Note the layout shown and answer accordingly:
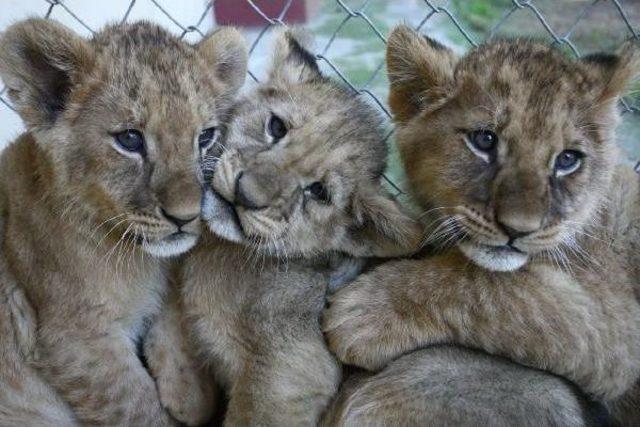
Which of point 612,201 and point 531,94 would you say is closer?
point 531,94

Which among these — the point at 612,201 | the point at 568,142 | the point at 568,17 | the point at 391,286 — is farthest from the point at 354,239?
the point at 568,17

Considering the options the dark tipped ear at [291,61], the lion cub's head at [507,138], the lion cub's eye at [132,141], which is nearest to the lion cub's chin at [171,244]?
the lion cub's eye at [132,141]

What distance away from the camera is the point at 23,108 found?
305cm

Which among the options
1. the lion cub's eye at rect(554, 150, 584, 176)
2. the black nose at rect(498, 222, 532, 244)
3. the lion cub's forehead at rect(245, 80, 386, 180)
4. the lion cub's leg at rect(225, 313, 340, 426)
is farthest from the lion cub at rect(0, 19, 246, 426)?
the lion cub's eye at rect(554, 150, 584, 176)

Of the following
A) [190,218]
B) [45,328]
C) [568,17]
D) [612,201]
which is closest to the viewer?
[190,218]

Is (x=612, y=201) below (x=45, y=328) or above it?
above

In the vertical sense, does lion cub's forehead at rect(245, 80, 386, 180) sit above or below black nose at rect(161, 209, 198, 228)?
above

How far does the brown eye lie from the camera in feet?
10.0

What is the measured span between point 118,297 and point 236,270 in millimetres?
486

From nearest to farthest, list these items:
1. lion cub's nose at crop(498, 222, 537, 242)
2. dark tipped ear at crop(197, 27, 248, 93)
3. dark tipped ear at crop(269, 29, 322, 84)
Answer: lion cub's nose at crop(498, 222, 537, 242)
dark tipped ear at crop(197, 27, 248, 93)
dark tipped ear at crop(269, 29, 322, 84)

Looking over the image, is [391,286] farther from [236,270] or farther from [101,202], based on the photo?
[101,202]

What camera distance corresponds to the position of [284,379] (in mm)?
3141

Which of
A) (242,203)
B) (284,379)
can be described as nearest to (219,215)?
(242,203)

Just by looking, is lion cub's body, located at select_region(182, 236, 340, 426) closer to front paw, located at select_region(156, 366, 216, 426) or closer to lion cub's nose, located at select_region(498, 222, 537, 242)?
front paw, located at select_region(156, 366, 216, 426)
